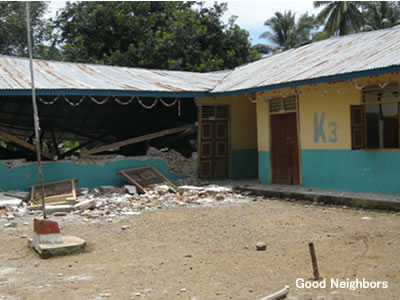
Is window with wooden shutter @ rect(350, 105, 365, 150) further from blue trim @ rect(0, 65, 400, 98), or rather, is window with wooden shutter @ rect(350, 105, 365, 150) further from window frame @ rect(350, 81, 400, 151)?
blue trim @ rect(0, 65, 400, 98)

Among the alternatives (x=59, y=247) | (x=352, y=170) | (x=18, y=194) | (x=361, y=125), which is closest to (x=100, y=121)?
(x=18, y=194)

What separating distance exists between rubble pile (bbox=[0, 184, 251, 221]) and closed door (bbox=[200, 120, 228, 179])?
146cm

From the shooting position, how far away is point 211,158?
13.4m

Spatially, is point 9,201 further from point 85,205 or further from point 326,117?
point 326,117

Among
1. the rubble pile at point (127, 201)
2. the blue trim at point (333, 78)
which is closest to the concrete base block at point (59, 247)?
the rubble pile at point (127, 201)

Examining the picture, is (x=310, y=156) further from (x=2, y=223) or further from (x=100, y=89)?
(x=2, y=223)

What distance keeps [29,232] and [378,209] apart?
6.25 meters

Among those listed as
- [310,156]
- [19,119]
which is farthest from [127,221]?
[19,119]

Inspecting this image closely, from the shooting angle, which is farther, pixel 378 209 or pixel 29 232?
pixel 378 209

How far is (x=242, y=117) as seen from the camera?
45.5 feet

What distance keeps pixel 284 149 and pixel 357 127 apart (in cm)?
247

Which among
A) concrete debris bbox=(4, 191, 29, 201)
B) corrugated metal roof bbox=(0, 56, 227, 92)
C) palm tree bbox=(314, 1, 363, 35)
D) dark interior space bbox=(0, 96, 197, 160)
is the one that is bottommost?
concrete debris bbox=(4, 191, 29, 201)

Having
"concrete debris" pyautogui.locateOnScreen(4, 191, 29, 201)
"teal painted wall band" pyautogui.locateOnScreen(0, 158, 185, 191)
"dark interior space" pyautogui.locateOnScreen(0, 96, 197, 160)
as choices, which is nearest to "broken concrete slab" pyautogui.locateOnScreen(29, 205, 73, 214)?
"concrete debris" pyautogui.locateOnScreen(4, 191, 29, 201)

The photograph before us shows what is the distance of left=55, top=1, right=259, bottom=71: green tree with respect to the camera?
827 inches
